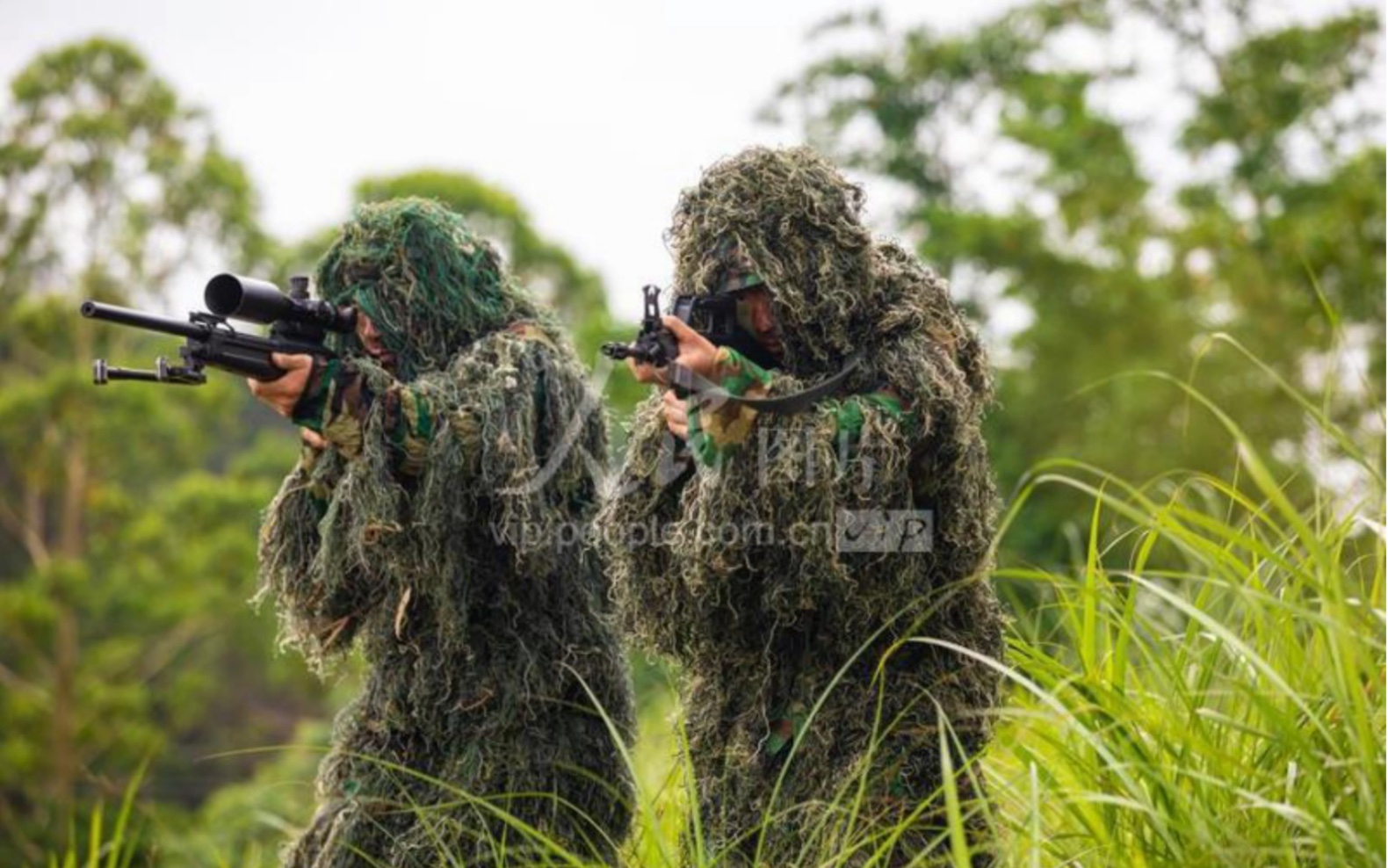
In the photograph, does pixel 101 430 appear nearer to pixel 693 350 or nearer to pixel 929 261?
pixel 929 261

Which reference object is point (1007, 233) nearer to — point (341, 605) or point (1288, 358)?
point (1288, 358)

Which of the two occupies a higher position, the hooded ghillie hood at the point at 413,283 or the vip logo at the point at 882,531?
the hooded ghillie hood at the point at 413,283

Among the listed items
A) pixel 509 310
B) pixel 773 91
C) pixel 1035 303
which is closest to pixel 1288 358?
pixel 1035 303

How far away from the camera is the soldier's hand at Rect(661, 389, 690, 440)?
308 cm

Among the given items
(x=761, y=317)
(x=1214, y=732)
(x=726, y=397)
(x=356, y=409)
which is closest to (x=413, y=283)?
(x=356, y=409)

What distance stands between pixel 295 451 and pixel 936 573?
44.4 ft

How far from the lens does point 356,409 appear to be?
3482mm

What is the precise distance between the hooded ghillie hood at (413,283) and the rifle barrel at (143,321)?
0.40m

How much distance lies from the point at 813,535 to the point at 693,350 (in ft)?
1.39

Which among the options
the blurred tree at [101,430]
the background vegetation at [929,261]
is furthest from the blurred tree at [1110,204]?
the blurred tree at [101,430]

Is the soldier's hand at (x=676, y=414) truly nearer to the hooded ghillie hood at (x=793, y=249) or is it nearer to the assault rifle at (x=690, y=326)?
the assault rifle at (x=690, y=326)

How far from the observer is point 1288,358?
13.1 meters

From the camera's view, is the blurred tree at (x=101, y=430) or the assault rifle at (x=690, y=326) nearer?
the assault rifle at (x=690, y=326)

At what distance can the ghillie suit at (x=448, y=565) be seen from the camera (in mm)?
3477
